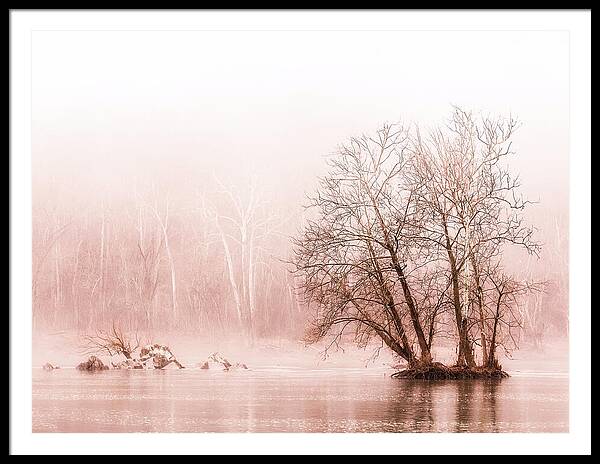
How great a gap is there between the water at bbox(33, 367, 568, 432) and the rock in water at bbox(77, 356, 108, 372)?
0.06 m

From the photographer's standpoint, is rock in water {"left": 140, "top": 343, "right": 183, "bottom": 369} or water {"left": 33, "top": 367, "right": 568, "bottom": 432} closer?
water {"left": 33, "top": 367, "right": 568, "bottom": 432}

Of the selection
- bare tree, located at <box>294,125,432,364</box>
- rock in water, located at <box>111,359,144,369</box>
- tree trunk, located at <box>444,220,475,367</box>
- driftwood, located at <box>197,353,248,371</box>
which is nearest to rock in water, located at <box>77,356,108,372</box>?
rock in water, located at <box>111,359,144,369</box>

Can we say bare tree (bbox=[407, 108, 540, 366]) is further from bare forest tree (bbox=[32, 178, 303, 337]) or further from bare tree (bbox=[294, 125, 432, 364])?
bare forest tree (bbox=[32, 178, 303, 337])

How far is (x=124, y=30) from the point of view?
10.2 meters

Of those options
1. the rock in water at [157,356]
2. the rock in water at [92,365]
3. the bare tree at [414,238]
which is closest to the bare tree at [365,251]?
the bare tree at [414,238]

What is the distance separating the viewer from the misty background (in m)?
10.1

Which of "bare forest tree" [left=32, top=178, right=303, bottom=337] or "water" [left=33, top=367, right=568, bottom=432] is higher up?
"bare forest tree" [left=32, top=178, right=303, bottom=337]

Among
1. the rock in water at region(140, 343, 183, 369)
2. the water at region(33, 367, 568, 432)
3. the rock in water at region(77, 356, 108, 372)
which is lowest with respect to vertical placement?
the water at region(33, 367, 568, 432)

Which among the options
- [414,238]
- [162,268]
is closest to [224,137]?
[162,268]

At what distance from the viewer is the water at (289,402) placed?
31.4 feet

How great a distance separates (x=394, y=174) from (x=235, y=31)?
2011 mm

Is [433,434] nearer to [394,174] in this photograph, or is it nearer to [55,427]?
[394,174]

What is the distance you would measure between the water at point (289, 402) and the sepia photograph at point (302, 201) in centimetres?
4

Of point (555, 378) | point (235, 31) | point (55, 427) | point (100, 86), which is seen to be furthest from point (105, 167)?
point (555, 378)
